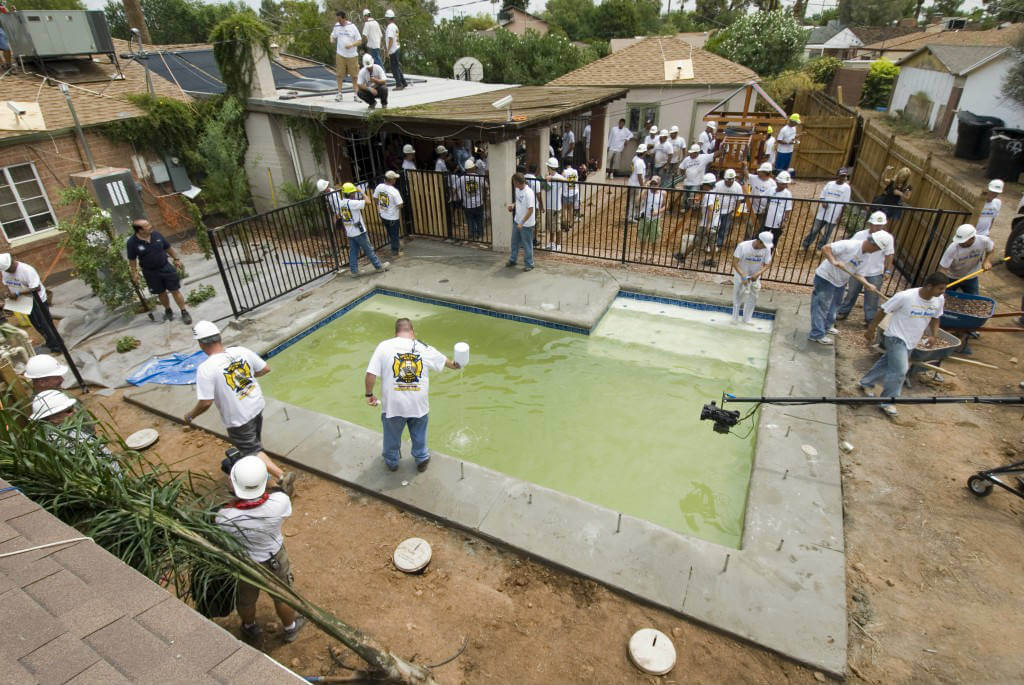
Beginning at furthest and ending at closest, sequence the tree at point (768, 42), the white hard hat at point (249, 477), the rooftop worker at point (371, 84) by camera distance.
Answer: the tree at point (768, 42) → the rooftop worker at point (371, 84) → the white hard hat at point (249, 477)

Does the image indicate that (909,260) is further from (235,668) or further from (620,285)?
(235,668)

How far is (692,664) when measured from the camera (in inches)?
141

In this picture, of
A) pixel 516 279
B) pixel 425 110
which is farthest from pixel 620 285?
pixel 425 110

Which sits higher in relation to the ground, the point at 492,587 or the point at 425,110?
the point at 425,110

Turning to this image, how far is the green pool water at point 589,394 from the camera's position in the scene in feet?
17.3

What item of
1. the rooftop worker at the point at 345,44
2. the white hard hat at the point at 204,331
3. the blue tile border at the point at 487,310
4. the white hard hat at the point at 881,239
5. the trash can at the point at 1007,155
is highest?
the rooftop worker at the point at 345,44

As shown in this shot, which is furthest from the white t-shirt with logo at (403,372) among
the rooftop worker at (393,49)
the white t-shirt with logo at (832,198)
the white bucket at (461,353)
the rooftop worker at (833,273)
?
the rooftop worker at (393,49)

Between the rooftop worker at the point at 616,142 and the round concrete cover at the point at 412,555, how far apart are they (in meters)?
14.4

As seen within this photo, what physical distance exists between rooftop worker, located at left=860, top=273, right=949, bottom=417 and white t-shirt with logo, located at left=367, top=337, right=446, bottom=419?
485 centimetres

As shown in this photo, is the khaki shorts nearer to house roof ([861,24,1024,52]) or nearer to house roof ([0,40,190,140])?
house roof ([0,40,190,140])

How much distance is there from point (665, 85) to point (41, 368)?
1707 centimetres

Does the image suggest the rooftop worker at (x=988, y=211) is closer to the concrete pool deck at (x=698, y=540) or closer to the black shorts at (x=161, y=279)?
the concrete pool deck at (x=698, y=540)

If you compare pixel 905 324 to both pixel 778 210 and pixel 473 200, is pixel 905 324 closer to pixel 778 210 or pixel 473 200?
pixel 778 210

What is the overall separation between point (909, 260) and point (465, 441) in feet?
25.4
